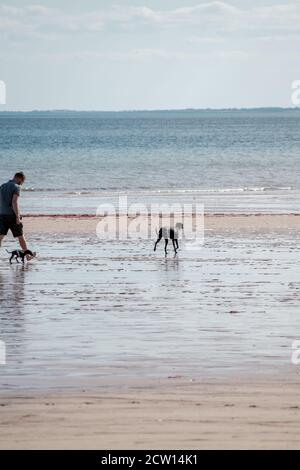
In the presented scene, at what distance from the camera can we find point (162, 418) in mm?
8438

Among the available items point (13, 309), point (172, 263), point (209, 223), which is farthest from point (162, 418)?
point (209, 223)

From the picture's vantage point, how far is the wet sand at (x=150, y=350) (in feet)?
26.8

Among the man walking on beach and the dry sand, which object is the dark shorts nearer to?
the man walking on beach

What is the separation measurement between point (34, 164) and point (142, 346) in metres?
60.7

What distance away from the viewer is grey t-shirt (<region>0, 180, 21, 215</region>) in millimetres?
19141

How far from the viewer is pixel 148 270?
18297mm

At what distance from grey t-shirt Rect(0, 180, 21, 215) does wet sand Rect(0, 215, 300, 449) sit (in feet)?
3.04

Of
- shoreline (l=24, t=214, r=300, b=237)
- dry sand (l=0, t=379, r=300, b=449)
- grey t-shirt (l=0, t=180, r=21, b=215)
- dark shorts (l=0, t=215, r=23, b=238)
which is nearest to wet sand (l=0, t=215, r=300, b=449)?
dry sand (l=0, t=379, r=300, b=449)

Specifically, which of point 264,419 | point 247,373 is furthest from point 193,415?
point 247,373

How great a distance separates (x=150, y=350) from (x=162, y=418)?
295cm

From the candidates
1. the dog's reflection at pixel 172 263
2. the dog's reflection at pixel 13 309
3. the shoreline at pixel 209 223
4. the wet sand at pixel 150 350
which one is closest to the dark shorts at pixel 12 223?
the wet sand at pixel 150 350

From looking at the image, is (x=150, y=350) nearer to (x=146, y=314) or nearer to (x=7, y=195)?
(x=146, y=314)

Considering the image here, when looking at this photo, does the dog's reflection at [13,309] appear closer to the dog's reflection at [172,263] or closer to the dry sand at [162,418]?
the dry sand at [162,418]

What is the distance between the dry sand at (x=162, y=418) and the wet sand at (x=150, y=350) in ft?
0.04
